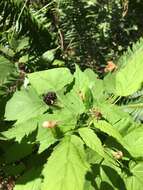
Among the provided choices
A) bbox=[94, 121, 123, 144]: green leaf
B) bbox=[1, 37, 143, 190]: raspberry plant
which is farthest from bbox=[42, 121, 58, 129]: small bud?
bbox=[94, 121, 123, 144]: green leaf

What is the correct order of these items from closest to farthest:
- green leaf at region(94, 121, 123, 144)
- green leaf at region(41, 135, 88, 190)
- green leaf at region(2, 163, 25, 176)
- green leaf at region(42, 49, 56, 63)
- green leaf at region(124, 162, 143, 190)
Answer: green leaf at region(41, 135, 88, 190), green leaf at region(94, 121, 123, 144), green leaf at region(124, 162, 143, 190), green leaf at region(2, 163, 25, 176), green leaf at region(42, 49, 56, 63)

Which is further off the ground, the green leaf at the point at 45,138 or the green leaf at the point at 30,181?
the green leaf at the point at 45,138

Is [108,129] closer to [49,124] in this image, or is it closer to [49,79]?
[49,124]

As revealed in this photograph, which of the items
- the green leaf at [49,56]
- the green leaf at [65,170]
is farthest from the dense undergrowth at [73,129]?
the green leaf at [49,56]

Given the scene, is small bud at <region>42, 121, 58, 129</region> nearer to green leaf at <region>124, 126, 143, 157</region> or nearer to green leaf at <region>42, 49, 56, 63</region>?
green leaf at <region>124, 126, 143, 157</region>

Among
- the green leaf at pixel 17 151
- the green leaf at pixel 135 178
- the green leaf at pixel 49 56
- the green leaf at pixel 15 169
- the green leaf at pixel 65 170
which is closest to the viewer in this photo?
the green leaf at pixel 65 170

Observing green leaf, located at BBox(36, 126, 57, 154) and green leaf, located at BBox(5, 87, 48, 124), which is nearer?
green leaf, located at BBox(36, 126, 57, 154)

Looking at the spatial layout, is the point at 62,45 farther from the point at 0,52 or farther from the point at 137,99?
the point at 137,99

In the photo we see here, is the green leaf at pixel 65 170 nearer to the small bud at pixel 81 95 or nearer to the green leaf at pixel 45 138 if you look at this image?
the green leaf at pixel 45 138
